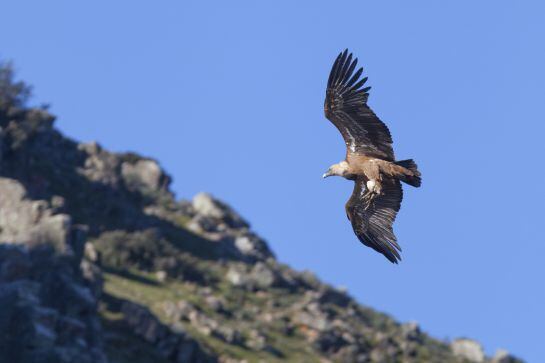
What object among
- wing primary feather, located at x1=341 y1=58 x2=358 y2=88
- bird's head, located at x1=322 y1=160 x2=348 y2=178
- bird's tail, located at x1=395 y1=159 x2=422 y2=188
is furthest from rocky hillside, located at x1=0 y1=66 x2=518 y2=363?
bird's tail, located at x1=395 y1=159 x2=422 y2=188

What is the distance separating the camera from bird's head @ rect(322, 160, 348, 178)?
80.2 feet

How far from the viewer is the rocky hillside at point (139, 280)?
3862 cm

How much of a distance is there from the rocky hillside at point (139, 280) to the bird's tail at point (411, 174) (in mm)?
14909

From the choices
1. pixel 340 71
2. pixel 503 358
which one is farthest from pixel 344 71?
pixel 503 358

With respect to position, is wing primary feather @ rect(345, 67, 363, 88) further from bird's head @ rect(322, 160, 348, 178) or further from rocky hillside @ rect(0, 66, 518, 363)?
rocky hillside @ rect(0, 66, 518, 363)

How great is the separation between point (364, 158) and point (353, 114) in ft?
2.57

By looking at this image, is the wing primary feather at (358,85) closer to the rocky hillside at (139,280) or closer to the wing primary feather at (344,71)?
the wing primary feather at (344,71)

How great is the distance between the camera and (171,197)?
235ft

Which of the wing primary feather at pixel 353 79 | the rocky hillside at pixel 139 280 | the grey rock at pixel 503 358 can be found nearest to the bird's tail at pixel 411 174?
the wing primary feather at pixel 353 79

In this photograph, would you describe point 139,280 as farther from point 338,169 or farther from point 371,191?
point 371,191

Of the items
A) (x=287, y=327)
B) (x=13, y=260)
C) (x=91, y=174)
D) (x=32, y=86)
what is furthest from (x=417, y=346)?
(x=13, y=260)

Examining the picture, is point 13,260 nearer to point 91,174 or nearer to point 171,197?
point 91,174

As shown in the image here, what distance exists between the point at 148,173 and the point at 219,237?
10.5m

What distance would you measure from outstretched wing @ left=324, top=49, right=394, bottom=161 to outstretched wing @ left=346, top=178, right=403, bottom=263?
603 millimetres
